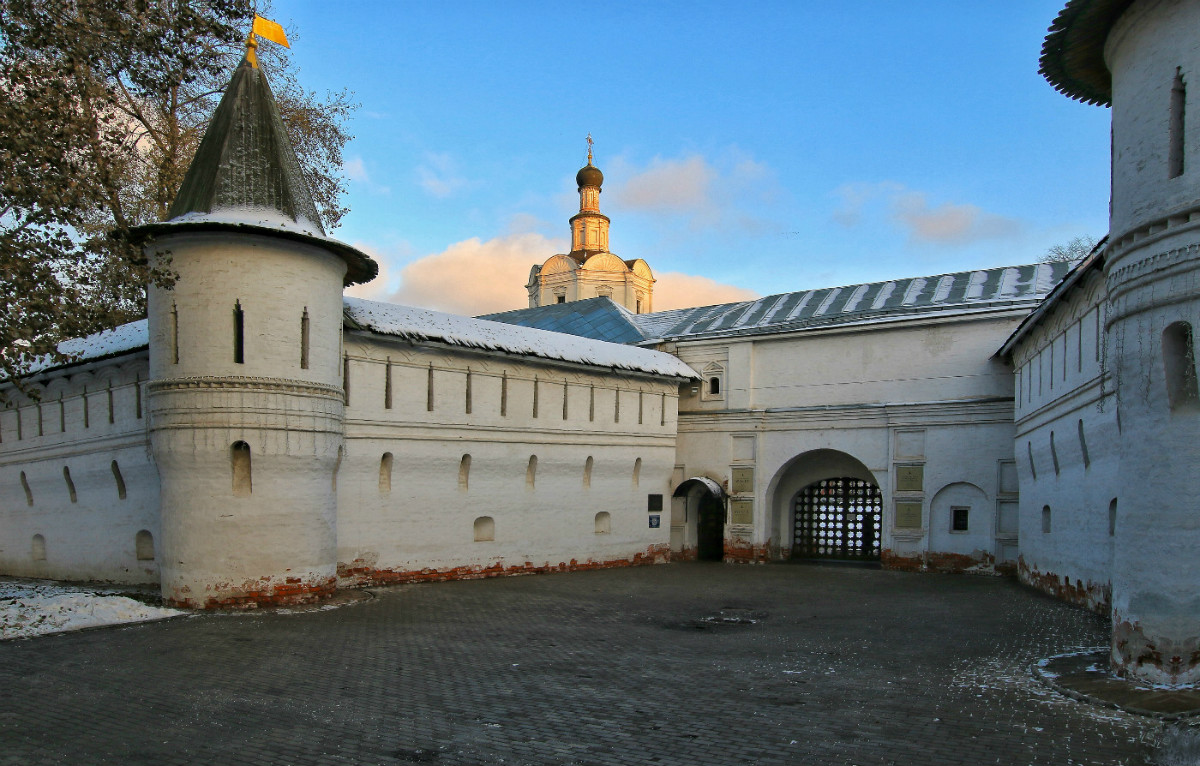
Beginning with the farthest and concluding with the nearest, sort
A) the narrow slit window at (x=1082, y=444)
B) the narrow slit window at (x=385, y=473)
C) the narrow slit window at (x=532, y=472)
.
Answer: the narrow slit window at (x=532, y=472), the narrow slit window at (x=385, y=473), the narrow slit window at (x=1082, y=444)

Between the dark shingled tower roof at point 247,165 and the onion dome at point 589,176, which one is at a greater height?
the onion dome at point 589,176

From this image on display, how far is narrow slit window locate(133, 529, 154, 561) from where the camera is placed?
1645cm

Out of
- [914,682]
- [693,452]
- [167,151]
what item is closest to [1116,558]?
[914,682]

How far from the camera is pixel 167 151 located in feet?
69.7

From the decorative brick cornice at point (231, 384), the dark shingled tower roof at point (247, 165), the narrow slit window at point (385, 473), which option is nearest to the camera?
the decorative brick cornice at point (231, 384)

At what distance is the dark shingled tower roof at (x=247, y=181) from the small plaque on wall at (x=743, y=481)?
12.1 metres

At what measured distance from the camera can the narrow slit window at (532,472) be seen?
63.4ft

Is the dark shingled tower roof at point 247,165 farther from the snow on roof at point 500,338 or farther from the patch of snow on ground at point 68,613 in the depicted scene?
the patch of snow on ground at point 68,613

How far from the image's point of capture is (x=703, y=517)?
79.6ft

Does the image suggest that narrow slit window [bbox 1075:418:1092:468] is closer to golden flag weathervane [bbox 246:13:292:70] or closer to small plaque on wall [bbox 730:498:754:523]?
small plaque on wall [bbox 730:498:754:523]

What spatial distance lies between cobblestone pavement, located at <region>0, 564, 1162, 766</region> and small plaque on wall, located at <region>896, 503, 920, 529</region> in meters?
6.64

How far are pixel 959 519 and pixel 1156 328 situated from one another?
1318cm

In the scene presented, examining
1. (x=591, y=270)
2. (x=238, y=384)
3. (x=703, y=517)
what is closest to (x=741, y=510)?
(x=703, y=517)

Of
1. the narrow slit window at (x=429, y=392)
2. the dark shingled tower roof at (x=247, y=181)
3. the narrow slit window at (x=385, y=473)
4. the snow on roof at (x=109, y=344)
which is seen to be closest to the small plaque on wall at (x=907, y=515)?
the narrow slit window at (x=429, y=392)
